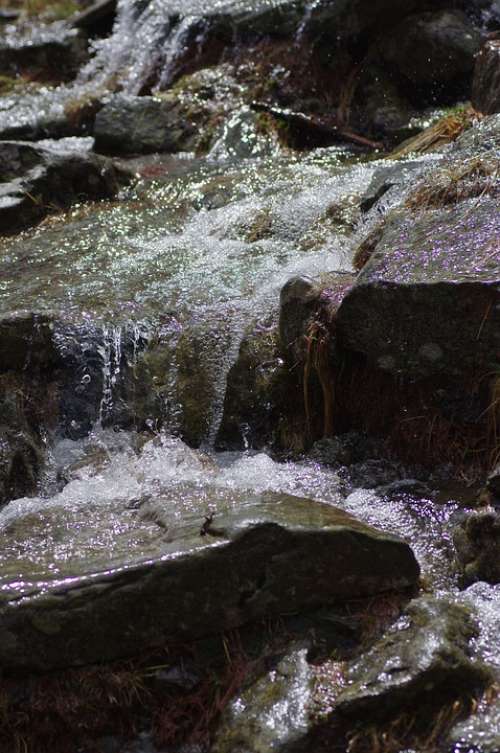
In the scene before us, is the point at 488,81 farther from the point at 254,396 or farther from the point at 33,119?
the point at 33,119

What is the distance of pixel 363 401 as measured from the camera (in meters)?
5.52

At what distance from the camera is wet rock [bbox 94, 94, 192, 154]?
1071cm

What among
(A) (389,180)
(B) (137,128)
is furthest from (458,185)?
(B) (137,128)

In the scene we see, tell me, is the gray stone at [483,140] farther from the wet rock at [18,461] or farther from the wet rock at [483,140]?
the wet rock at [18,461]

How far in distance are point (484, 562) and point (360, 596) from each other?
0.62 m

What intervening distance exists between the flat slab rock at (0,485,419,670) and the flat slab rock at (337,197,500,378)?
127 centimetres

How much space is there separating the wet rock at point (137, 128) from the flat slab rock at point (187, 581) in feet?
24.3

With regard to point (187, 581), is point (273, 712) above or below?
below

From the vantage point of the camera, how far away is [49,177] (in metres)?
9.33

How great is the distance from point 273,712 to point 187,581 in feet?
2.13

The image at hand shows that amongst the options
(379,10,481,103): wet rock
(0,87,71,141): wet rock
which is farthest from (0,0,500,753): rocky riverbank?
(0,87,71,141): wet rock

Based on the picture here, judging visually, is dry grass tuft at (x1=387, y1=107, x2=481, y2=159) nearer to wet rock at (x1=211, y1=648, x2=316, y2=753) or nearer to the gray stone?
the gray stone

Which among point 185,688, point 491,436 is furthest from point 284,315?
point 185,688

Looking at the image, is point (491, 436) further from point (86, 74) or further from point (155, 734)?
point (86, 74)
